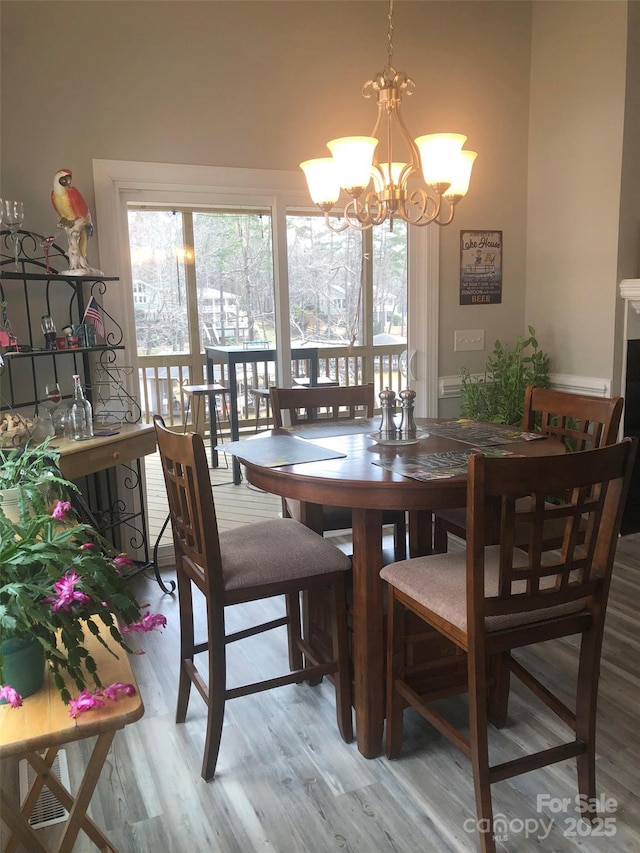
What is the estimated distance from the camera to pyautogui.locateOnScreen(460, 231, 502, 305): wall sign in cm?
407

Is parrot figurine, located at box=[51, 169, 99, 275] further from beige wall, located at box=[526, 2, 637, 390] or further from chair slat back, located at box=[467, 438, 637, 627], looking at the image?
beige wall, located at box=[526, 2, 637, 390]

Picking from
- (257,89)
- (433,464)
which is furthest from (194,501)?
(257,89)

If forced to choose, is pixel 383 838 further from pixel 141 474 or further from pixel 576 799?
pixel 141 474

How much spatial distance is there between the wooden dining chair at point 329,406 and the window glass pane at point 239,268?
0.93 meters

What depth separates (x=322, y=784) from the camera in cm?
190

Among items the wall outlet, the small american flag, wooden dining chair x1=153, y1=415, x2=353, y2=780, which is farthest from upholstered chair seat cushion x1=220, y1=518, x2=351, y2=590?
the wall outlet

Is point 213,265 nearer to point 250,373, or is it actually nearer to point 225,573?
point 250,373

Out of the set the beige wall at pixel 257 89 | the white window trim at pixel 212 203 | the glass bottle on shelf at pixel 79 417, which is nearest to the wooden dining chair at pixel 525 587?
the glass bottle on shelf at pixel 79 417

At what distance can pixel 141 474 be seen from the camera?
3447 millimetres

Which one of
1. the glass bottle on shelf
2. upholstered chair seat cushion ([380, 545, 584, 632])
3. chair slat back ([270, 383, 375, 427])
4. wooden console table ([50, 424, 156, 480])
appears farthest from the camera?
chair slat back ([270, 383, 375, 427])

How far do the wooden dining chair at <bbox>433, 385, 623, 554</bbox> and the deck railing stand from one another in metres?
1.46

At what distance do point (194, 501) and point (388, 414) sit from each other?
2.83ft

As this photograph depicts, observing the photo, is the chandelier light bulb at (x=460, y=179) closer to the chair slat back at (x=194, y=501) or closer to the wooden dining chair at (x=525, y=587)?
the wooden dining chair at (x=525, y=587)

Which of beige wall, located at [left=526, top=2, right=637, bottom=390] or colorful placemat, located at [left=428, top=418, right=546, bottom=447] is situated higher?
beige wall, located at [left=526, top=2, right=637, bottom=390]
